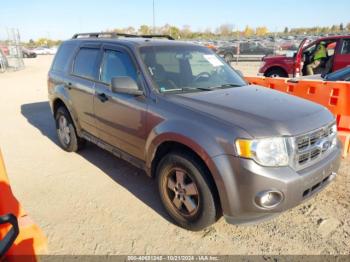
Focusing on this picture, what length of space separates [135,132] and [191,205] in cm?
108

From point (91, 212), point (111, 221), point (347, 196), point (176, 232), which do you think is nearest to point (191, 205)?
point (176, 232)

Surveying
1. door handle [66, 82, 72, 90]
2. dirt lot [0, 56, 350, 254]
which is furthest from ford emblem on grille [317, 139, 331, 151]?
door handle [66, 82, 72, 90]

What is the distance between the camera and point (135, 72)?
347cm

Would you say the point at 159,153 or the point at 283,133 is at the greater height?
the point at 283,133

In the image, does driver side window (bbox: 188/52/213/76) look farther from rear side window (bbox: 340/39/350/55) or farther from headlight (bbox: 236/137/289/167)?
rear side window (bbox: 340/39/350/55)

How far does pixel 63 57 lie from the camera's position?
5.08 m

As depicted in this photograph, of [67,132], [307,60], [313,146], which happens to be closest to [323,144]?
[313,146]

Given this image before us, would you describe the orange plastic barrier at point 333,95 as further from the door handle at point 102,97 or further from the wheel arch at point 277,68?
the wheel arch at point 277,68

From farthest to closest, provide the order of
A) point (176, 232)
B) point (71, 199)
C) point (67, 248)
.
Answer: point (71, 199)
point (176, 232)
point (67, 248)

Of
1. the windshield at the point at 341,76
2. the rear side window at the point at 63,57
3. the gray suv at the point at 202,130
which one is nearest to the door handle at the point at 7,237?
the gray suv at the point at 202,130

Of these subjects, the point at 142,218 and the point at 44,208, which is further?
the point at 44,208

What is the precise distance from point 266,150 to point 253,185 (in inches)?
12.0

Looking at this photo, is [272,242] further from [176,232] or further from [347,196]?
[347,196]

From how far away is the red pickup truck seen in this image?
8.45 metres
